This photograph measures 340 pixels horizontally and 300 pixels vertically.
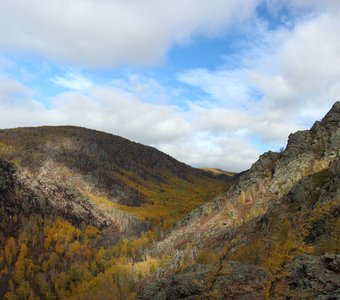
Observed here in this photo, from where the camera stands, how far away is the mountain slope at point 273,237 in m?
30.6

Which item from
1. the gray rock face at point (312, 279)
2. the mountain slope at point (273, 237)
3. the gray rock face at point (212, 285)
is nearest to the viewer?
the gray rock face at point (312, 279)

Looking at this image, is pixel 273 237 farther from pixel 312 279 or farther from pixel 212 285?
pixel 212 285

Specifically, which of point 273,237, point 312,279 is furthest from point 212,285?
point 273,237

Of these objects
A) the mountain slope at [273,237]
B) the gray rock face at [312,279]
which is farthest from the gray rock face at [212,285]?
the gray rock face at [312,279]

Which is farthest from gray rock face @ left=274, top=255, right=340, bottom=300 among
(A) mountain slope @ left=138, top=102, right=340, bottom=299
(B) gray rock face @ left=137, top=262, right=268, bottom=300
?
(B) gray rock face @ left=137, top=262, right=268, bottom=300

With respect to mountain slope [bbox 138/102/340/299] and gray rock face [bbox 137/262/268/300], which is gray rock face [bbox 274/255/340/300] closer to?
mountain slope [bbox 138/102/340/299]

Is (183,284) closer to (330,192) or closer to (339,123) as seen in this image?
(330,192)

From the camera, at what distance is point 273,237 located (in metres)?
99.9

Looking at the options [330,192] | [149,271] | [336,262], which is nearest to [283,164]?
[330,192]

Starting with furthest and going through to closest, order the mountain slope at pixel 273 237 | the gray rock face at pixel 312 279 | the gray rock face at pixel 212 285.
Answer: the gray rock face at pixel 212 285, the mountain slope at pixel 273 237, the gray rock face at pixel 312 279

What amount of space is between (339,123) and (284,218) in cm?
7504

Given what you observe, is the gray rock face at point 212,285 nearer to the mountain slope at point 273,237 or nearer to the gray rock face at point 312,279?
the mountain slope at point 273,237

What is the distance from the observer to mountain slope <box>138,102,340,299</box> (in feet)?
100

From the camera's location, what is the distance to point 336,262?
114ft
